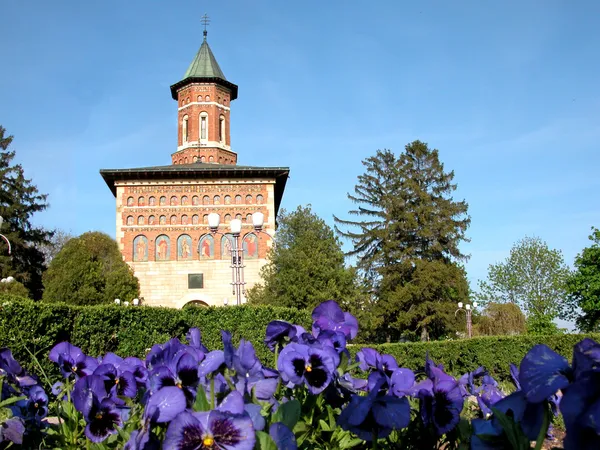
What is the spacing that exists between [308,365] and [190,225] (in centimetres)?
3467

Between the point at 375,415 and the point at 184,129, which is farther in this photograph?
the point at 184,129

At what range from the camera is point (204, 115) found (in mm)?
39938

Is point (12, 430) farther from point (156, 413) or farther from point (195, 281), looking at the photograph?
point (195, 281)

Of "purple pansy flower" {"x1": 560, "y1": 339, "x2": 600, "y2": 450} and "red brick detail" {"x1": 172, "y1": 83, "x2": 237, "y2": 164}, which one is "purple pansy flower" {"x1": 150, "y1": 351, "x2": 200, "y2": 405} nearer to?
"purple pansy flower" {"x1": 560, "y1": 339, "x2": 600, "y2": 450}

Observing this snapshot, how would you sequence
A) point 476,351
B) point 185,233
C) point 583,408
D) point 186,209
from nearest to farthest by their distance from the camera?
point 583,408 < point 476,351 < point 185,233 < point 186,209

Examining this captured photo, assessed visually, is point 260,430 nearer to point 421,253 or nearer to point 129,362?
point 129,362

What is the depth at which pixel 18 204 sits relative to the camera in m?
38.9

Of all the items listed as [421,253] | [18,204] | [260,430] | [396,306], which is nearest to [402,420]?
[260,430]

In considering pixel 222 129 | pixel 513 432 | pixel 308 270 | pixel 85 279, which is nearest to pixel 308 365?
pixel 513 432

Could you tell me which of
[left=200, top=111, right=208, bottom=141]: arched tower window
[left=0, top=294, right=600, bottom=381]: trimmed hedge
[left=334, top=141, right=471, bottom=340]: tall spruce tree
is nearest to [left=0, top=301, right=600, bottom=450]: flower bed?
[left=0, top=294, right=600, bottom=381]: trimmed hedge

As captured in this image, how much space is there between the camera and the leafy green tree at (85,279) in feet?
105

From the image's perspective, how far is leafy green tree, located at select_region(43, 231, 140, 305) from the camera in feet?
105

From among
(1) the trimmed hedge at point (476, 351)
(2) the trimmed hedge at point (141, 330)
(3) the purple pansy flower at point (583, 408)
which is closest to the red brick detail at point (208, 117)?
(1) the trimmed hedge at point (476, 351)

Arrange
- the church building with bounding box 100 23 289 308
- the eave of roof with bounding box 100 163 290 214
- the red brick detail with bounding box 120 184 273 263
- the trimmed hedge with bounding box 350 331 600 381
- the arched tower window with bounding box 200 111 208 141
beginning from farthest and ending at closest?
the arched tower window with bounding box 200 111 208 141 → the eave of roof with bounding box 100 163 290 214 → the red brick detail with bounding box 120 184 273 263 → the church building with bounding box 100 23 289 308 → the trimmed hedge with bounding box 350 331 600 381
